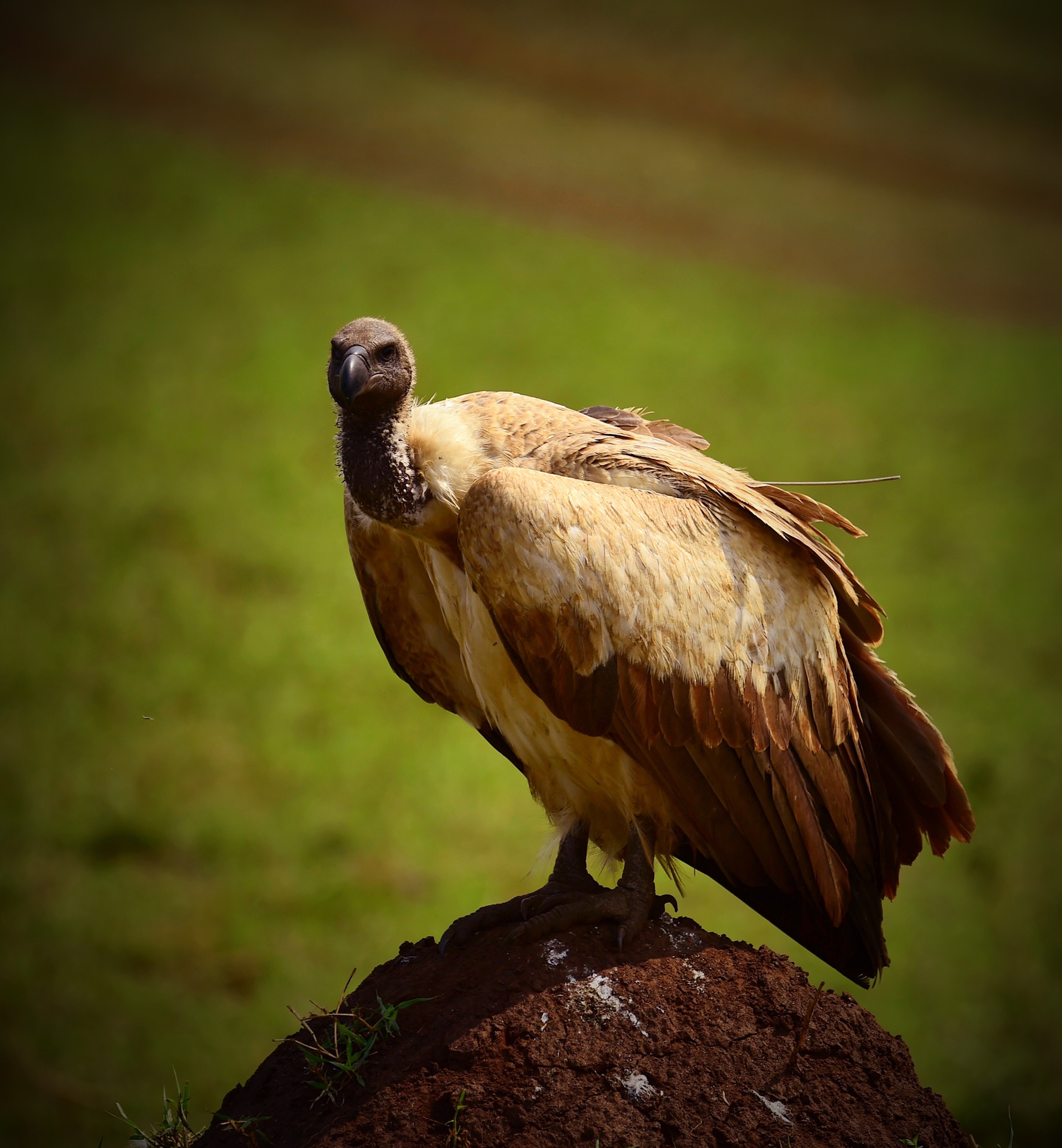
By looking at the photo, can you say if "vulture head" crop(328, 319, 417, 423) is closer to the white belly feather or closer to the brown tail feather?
the white belly feather

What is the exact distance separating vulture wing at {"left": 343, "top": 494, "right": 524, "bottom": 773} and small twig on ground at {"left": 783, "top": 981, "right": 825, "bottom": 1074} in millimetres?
1506

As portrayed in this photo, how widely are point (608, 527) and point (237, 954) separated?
8.18 meters

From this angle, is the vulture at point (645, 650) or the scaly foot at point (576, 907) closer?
the vulture at point (645, 650)

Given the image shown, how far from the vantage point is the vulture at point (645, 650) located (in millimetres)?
3707

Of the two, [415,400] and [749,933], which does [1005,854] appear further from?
[415,400]

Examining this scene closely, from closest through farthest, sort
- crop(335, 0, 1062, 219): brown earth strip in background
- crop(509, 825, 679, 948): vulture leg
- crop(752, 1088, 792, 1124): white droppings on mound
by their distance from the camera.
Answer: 1. crop(752, 1088, 792, 1124): white droppings on mound
2. crop(509, 825, 679, 948): vulture leg
3. crop(335, 0, 1062, 219): brown earth strip in background

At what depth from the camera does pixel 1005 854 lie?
38.2 ft

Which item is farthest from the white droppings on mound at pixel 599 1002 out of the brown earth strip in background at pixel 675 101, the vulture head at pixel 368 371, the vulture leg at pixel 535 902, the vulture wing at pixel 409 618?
the brown earth strip in background at pixel 675 101

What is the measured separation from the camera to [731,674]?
3.90 m

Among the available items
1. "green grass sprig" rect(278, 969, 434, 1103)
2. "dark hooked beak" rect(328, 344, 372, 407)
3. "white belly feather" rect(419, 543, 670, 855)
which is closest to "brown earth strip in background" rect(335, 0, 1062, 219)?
"dark hooked beak" rect(328, 344, 372, 407)

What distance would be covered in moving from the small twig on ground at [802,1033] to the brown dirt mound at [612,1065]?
0.02m

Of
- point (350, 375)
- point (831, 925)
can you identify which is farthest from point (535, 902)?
point (350, 375)

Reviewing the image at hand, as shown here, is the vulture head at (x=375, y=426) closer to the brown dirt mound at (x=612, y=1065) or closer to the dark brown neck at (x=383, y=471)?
the dark brown neck at (x=383, y=471)

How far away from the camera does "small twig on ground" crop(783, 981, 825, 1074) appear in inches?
139
